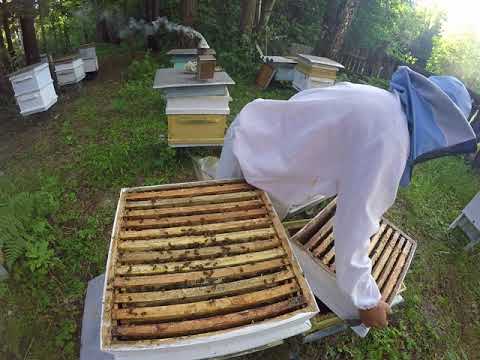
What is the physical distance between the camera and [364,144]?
126 centimetres

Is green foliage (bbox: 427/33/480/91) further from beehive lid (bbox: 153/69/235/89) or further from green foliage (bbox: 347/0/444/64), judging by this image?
beehive lid (bbox: 153/69/235/89)

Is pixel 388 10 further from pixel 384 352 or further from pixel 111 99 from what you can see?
pixel 384 352

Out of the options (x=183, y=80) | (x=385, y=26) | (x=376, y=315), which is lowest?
(x=376, y=315)


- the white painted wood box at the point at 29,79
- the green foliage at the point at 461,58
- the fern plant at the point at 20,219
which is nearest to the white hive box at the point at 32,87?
the white painted wood box at the point at 29,79

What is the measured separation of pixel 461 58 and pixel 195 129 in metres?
6.85

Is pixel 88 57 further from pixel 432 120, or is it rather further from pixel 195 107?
pixel 432 120

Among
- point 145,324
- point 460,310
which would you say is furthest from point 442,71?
point 145,324

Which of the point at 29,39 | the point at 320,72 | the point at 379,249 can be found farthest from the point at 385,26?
the point at 29,39

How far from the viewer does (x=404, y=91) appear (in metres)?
1.38

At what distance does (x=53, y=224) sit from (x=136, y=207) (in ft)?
5.97

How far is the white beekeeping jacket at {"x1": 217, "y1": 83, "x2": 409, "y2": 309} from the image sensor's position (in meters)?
1.27

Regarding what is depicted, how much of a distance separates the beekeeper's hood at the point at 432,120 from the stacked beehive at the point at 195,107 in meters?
2.14

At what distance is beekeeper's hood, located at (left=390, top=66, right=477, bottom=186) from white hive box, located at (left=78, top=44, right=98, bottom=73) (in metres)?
5.65

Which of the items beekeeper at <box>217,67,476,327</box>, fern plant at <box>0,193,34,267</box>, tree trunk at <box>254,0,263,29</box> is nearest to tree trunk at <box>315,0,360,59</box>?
tree trunk at <box>254,0,263,29</box>
